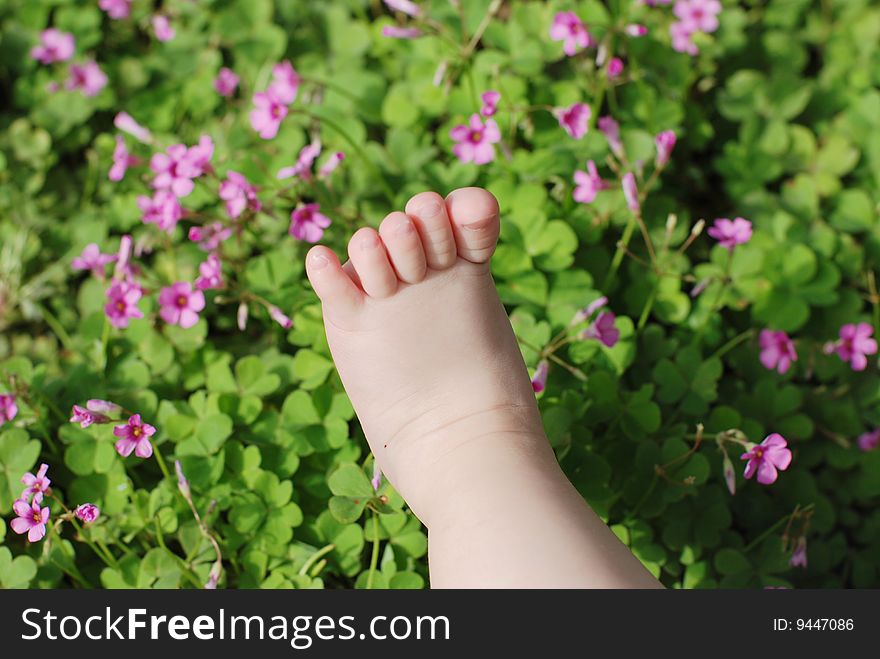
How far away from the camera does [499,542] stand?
1.10 meters

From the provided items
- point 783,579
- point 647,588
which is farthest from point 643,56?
Answer: point 647,588

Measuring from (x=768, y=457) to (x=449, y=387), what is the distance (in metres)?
0.51

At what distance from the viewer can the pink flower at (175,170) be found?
64.1 inches

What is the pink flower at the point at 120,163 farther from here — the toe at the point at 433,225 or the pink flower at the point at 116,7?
the toe at the point at 433,225

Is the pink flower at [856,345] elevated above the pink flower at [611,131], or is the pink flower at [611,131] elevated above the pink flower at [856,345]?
the pink flower at [611,131]

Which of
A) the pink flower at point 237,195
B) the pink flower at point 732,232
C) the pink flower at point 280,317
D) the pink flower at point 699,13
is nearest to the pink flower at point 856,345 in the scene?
the pink flower at point 732,232

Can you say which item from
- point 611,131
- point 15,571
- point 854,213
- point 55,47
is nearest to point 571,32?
point 611,131

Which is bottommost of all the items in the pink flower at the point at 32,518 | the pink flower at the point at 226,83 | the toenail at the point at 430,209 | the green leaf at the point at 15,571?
the green leaf at the point at 15,571

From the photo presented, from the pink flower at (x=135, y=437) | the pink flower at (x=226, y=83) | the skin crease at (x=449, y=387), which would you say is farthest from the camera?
the pink flower at (x=226, y=83)

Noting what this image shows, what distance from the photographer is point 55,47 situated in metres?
2.12

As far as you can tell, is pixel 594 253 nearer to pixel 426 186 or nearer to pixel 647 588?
pixel 426 186

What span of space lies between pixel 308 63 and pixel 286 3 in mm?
201

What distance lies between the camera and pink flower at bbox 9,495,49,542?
Answer: 1235 millimetres

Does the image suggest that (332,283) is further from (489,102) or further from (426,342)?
(489,102)
